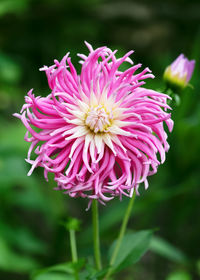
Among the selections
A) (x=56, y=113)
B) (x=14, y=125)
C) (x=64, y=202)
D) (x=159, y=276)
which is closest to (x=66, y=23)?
(x=14, y=125)

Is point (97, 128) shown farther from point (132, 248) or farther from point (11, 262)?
point (11, 262)

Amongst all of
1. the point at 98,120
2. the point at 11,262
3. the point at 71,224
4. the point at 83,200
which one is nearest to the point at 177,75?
the point at 98,120

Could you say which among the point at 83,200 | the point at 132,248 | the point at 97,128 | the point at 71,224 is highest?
the point at 97,128

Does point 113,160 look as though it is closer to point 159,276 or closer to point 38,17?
point 159,276

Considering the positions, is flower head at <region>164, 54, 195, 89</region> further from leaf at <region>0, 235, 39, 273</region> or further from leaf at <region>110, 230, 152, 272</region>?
leaf at <region>0, 235, 39, 273</region>

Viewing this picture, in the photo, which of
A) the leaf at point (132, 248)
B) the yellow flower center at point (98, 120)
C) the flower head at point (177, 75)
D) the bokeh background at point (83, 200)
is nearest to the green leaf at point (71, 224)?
the bokeh background at point (83, 200)

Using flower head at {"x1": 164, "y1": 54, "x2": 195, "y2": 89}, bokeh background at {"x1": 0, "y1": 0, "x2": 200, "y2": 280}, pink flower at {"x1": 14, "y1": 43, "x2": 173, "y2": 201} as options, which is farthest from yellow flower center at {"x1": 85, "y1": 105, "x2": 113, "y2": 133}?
bokeh background at {"x1": 0, "y1": 0, "x2": 200, "y2": 280}

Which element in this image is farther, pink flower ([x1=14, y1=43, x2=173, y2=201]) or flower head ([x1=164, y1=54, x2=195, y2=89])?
flower head ([x1=164, y1=54, x2=195, y2=89])
